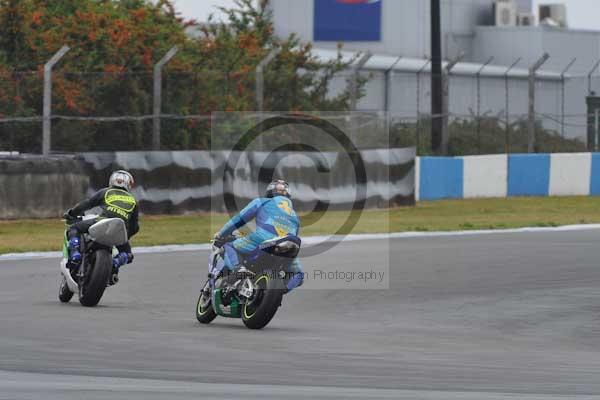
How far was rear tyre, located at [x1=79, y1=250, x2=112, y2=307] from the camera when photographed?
13.7 meters

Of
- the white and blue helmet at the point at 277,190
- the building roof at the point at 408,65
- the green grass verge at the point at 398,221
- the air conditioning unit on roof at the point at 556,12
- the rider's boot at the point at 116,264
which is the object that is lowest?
the green grass verge at the point at 398,221

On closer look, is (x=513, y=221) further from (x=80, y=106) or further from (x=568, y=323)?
(x=568, y=323)

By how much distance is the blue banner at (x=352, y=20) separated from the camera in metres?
58.2

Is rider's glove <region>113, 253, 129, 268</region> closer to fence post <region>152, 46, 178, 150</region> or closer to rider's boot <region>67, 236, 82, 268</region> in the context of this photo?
rider's boot <region>67, 236, 82, 268</region>

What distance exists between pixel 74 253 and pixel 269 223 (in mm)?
2808

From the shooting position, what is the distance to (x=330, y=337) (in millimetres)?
11820

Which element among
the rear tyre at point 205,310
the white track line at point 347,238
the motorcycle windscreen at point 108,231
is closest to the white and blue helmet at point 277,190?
the rear tyre at point 205,310

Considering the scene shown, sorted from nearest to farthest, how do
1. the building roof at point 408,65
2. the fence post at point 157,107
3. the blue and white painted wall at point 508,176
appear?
1. the fence post at point 157,107
2. the blue and white painted wall at point 508,176
3. the building roof at point 408,65

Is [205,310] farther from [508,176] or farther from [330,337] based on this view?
[508,176]

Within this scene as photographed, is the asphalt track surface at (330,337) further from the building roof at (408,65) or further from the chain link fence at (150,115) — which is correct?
the building roof at (408,65)

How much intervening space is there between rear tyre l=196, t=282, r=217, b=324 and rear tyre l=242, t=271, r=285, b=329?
522 millimetres

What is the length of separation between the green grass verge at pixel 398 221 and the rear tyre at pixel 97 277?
6277 mm

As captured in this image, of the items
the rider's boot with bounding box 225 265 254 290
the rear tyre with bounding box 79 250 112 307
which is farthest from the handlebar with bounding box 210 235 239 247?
the rear tyre with bounding box 79 250 112 307


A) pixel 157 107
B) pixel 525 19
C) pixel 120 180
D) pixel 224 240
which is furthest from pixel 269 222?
pixel 525 19
